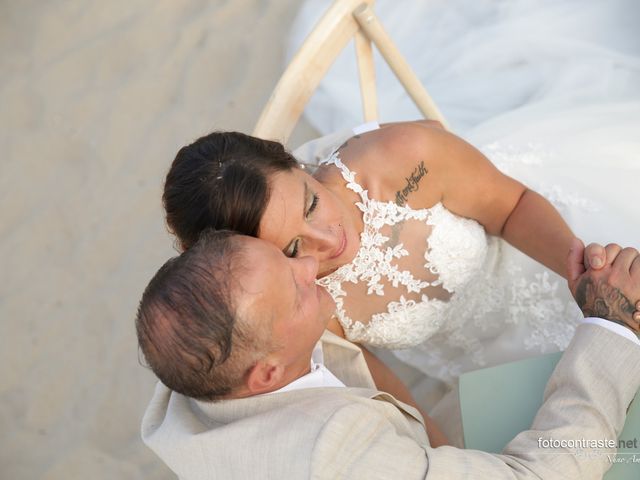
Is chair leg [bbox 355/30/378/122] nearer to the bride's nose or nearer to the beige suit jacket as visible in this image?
the bride's nose

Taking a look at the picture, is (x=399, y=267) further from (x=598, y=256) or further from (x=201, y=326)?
(x=201, y=326)

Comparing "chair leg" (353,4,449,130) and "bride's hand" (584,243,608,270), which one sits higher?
"chair leg" (353,4,449,130)

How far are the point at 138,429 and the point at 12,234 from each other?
1.38 metres

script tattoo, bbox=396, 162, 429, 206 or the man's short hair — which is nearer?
the man's short hair

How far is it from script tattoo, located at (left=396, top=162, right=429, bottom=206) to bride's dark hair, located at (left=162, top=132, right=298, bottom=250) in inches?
15.1

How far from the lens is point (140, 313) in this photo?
130 centimetres

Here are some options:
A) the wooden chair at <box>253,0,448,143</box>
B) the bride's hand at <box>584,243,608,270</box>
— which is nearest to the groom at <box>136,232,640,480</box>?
the bride's hand at <box>584,243,608,270</box>

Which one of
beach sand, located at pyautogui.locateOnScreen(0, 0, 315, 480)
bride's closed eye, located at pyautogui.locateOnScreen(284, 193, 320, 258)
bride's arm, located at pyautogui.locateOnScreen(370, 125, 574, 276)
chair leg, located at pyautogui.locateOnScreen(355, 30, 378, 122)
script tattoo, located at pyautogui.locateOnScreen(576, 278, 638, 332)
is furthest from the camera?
beach sand, located at pyautogui.locateOnScreen(0, 0, 315, 480)

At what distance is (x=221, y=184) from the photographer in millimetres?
1519

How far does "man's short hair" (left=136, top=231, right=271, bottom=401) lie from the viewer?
1231 millimetres

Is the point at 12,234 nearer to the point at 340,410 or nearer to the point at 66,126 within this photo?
the point at 66,126

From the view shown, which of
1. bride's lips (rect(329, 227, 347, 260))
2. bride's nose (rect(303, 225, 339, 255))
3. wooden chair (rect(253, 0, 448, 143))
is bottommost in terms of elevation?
bride's lips (rect(329, 227, 347, 260))

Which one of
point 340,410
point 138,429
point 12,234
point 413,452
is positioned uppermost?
point 12,234

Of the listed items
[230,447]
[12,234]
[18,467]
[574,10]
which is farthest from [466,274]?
[12,234]
